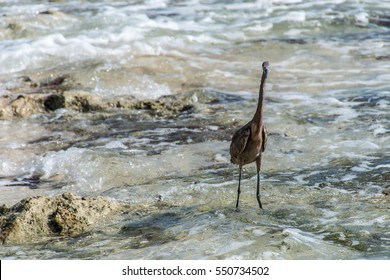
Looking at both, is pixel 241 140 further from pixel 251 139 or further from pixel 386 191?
pixel 386 191

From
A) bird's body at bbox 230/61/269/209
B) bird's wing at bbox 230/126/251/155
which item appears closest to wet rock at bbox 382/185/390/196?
bird's body at bbox 230/61/269/209

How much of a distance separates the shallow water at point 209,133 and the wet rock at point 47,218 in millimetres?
124

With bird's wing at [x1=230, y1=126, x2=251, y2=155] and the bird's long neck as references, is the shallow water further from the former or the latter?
the bird's long neck

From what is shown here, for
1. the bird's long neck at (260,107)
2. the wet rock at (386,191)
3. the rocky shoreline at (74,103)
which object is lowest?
the wet rock at (386,191)

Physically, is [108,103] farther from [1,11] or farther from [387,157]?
[1,11]

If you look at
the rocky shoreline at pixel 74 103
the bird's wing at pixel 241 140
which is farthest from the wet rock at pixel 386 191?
the rocky shoreline at pixel 74 103

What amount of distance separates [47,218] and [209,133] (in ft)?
10.8

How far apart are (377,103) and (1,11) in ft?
34.2

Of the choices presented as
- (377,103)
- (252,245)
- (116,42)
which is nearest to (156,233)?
(252,245)

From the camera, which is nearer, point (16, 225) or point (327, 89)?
point (16, 225)

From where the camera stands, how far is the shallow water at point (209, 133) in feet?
16.4

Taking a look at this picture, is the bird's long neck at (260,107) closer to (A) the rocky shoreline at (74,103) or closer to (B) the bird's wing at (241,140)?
(B) the bird's wing at (241,140)

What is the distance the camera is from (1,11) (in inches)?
648
